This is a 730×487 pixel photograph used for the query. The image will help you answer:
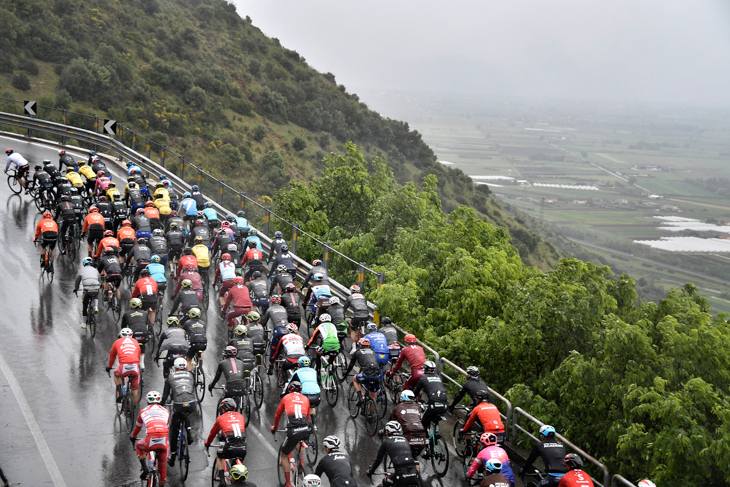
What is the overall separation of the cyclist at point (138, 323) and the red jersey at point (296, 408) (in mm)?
4006

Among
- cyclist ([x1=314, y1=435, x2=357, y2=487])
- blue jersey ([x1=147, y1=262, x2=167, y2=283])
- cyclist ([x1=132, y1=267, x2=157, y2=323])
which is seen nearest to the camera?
cyclist ([x1=314, y1=435, x2=357, y2=487])

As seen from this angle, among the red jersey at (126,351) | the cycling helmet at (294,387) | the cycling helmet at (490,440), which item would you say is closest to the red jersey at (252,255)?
the red jersey at (126,351)

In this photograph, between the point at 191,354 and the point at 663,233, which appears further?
the point at 663,233

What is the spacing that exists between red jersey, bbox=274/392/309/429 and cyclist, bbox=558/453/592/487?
4.24m

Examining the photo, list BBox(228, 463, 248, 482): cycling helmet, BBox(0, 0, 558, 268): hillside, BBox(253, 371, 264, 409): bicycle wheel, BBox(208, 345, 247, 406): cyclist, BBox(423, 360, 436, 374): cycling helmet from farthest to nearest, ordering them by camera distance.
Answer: BBox(0, 0, 558, 268): hillside
BBox(253, 371, 264, 409): bicycle wheel
BBox(423, 360, 436, 374): cycling helmet
BBox(208, 345, 247, 406): cyclist
BBox(228, 463, 248, 482): cycling helmet

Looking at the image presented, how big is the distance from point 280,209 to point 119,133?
45.9 ft

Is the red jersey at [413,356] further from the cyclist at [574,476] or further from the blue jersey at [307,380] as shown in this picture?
the cyclist at [574,476]

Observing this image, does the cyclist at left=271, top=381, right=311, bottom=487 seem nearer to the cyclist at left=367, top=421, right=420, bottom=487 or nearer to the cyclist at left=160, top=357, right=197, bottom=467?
the cyclist at left=367, top=421, right=420, bottom=487

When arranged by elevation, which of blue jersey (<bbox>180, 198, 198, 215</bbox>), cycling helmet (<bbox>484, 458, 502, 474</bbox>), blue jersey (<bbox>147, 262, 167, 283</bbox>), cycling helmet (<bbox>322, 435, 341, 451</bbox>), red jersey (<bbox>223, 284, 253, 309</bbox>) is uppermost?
blue jersey (<bbox>180, 198, 198, 215</bbox>)

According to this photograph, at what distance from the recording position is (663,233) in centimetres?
13600

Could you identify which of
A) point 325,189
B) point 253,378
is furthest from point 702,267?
point 253,378

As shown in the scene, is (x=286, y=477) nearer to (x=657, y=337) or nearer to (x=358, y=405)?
(x=358, y=405)

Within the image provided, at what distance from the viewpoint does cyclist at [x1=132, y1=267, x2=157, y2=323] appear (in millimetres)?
15203

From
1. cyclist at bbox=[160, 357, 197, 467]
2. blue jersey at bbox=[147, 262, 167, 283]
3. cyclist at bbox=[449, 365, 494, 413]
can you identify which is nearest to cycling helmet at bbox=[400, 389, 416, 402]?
cyclist at bbox=[449, 365, 494, 413]
